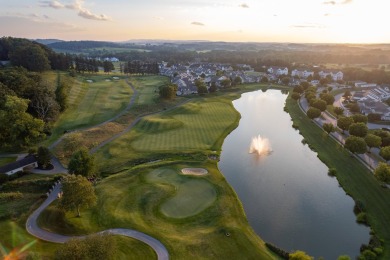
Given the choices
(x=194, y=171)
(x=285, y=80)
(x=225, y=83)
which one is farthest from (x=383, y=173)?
(x=285, y=80)

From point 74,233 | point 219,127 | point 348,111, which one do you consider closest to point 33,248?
point 74,233

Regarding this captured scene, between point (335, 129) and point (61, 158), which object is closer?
point (61, 158)

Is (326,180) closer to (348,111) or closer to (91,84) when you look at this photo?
(348,111)

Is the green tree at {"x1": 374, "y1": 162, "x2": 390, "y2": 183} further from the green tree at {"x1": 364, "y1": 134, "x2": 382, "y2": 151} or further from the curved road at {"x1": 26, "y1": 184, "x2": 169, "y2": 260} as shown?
the curved road at {"x1": 26, "y1": 184, "x2": 169, "y2": 260}

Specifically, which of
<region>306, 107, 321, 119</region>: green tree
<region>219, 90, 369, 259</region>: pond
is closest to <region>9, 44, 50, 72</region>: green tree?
<region>219, 90, 369, 259</region>: pond

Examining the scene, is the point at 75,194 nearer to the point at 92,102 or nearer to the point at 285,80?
the point at 92,102

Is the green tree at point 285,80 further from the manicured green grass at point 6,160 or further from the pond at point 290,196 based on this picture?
the manicured green grass at point 6,160
